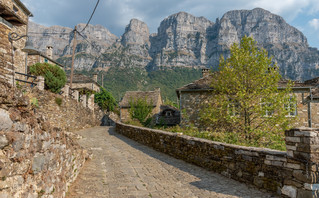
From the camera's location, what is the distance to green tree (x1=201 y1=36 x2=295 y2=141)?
11.3 metres

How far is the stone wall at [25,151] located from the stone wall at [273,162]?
4721 millimetres

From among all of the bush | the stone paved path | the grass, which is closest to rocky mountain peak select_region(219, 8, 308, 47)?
the bush

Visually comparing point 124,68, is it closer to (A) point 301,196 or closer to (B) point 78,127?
(B) point 78,127

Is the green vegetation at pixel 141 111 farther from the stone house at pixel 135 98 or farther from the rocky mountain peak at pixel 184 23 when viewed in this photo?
the rocky mountain peak at pixel 184 23

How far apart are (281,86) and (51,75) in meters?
20.7

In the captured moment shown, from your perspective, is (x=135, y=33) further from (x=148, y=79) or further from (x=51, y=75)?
(x=51, y=75)

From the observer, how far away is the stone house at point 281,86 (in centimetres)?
1653

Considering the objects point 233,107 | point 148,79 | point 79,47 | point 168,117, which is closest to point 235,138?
point 233,107

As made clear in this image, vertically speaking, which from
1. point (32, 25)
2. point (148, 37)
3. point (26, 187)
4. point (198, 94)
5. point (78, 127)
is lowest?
point (78, 127)

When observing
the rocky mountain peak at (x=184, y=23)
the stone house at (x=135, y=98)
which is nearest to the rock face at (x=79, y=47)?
the stone house at (x=135, y=98)

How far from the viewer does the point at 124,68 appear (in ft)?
320

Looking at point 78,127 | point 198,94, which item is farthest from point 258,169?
point 78,127

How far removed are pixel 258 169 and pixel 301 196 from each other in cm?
109

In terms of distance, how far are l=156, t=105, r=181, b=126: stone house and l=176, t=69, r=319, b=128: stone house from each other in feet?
34.1
